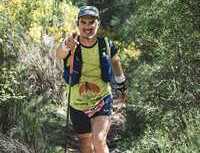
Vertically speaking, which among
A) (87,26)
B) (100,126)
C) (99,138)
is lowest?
(99,138)

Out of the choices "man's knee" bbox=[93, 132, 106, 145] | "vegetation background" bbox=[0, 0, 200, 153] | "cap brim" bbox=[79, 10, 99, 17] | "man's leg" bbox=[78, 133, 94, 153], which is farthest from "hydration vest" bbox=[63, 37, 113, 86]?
"vegetation background" bbox=[0, 0, 200, 153]

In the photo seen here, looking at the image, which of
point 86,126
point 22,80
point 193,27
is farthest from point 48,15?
point 86,126

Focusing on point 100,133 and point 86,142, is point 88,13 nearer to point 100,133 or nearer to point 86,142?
point 100,133

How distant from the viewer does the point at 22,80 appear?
7.79 metres

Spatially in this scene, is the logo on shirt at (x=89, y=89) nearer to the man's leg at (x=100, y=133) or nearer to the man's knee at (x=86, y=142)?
the man's leg at (x=100, y=133)

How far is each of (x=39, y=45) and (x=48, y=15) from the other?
1.17m

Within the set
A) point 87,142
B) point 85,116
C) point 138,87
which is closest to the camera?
point 85,116

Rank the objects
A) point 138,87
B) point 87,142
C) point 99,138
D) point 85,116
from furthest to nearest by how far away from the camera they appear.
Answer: point 138,87
point 87,142
point 85,116
point 99,138

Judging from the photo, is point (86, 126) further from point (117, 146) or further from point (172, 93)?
point (117, 146)

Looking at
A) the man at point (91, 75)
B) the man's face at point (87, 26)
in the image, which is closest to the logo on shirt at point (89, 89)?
the man at point (91, 75)

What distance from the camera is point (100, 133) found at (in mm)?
5949

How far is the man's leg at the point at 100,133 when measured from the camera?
5922mm

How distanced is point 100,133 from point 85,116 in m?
0.34

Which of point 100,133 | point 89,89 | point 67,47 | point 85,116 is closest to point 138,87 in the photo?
point 85,116
